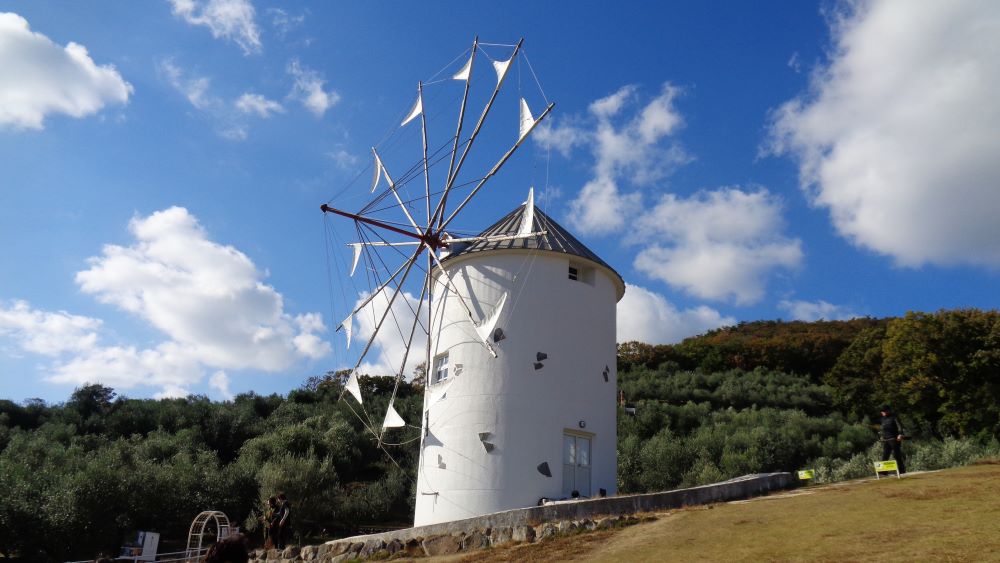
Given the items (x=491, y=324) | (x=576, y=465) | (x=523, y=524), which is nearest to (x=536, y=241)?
(x=491, y=324)

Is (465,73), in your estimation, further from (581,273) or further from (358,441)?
(358,441)

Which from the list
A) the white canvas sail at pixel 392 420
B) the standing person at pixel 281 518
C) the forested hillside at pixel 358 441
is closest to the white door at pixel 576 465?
the white canvas sail at pixel 392 420

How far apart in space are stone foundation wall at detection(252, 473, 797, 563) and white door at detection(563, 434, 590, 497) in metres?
3.52

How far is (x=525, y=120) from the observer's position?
1842 cm

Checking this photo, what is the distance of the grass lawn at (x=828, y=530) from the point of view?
9227 mm

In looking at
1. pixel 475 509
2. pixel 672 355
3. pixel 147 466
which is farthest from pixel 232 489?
pixel 672 355

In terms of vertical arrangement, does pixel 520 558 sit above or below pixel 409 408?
below

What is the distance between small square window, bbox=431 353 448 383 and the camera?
19078mm

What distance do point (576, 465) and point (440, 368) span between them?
4207mm

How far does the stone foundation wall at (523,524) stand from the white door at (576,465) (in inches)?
138

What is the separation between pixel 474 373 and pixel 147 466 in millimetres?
13289

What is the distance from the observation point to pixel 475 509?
1694 cm

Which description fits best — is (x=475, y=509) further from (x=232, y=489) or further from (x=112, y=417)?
(x=112, y=417)

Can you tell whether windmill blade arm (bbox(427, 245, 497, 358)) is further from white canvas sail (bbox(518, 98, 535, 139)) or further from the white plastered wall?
white canvas sail (bbox(518, 98, 535, 139))
